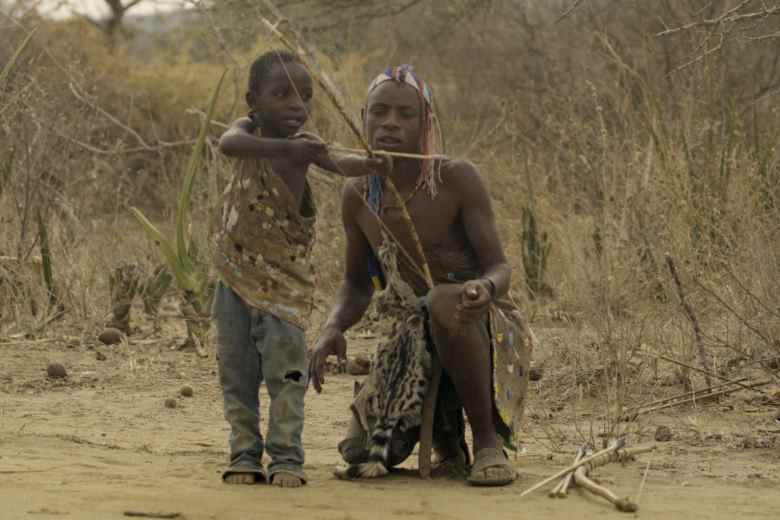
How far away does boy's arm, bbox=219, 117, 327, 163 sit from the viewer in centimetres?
364

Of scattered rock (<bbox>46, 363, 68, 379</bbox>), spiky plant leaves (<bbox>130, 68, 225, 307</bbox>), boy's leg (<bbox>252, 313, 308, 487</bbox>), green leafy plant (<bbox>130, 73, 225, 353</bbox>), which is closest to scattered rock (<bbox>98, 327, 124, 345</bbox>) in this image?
green leafy plant (<bbox>130, 73, 225, 353</bbox>)

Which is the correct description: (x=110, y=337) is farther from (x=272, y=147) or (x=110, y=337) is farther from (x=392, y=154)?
(x=392, y=154)

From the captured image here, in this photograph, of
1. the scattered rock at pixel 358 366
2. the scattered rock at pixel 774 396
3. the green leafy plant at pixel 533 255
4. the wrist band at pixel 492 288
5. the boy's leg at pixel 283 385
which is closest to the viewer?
the wrist band at pixel 492 288

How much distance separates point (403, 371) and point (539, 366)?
1908mm

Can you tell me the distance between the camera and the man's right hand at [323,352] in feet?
12.8

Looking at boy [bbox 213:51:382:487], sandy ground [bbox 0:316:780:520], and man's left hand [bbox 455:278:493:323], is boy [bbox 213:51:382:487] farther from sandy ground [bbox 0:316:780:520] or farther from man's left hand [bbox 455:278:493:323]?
man's left hand [bbox 455:278:493:323]

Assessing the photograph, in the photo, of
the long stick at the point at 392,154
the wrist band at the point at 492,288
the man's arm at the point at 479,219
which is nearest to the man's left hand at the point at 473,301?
the wrist band at the point at 492,288

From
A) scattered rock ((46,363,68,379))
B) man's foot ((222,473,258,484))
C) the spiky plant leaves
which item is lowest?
man's foot ((222,473,258,484))

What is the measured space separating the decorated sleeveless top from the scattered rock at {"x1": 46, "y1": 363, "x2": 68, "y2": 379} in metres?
2.19

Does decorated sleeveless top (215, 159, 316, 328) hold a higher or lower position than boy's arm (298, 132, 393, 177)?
lower

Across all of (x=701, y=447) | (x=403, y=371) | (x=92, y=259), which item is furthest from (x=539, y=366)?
(x=92, y=259)

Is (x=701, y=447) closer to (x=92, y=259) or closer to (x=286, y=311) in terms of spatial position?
(x=286, y=311)

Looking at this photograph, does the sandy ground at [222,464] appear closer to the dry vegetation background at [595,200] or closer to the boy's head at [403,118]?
the dry vegetation background at [595,200]

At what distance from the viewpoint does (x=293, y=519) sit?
332cm
